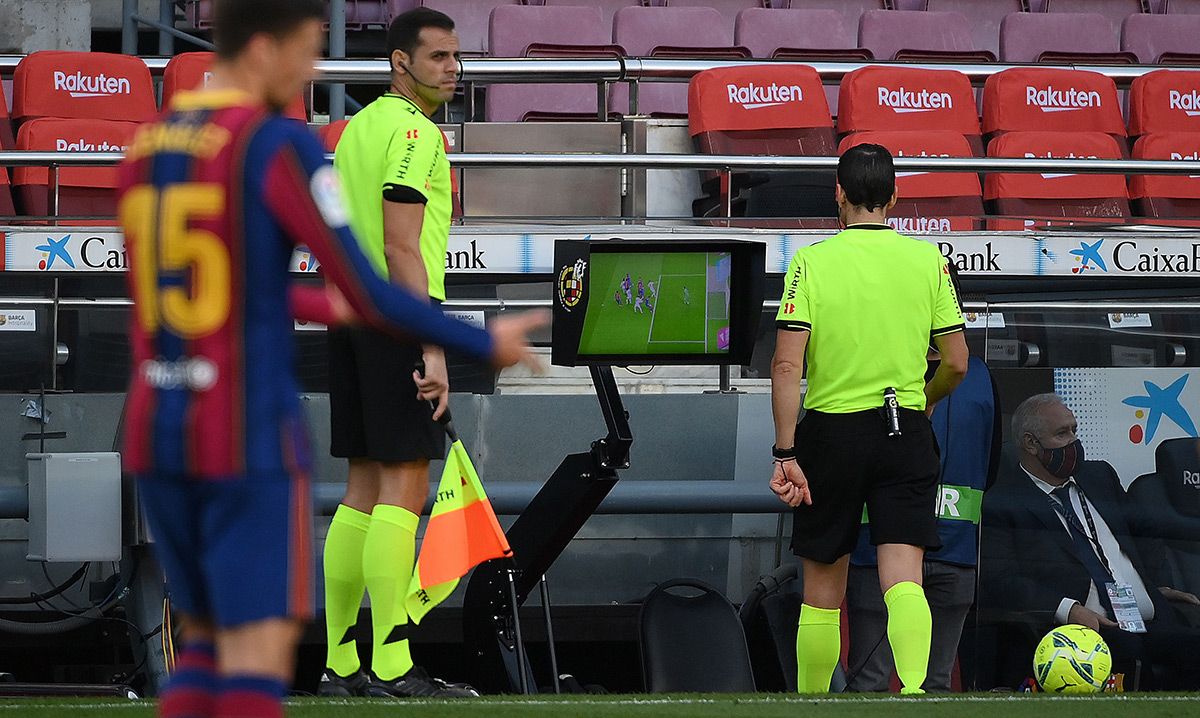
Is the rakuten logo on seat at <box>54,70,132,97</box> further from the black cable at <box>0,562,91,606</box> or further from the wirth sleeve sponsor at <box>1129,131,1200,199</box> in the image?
the wirth sleeve sponsor at <box>1129,131,1200,199</box>

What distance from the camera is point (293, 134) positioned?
1982mm

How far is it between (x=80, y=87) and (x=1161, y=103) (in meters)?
5.98

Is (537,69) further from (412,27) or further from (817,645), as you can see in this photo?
(817,645)

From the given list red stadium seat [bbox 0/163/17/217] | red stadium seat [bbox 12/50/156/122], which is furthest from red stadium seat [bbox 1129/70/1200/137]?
red stadium seat [bbox 0/163/17/217]

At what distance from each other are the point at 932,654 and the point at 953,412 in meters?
0.88

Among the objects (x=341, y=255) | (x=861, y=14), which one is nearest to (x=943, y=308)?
(x=341, y=255)

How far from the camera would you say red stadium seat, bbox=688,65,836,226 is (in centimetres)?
757

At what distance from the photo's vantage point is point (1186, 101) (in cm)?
827

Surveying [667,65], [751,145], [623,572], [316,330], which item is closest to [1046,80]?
[751,145]

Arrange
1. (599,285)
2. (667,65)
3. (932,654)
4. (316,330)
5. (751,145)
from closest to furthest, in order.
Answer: (599,285) < (932,654) < (316,330) < (667,65) < (751,145)

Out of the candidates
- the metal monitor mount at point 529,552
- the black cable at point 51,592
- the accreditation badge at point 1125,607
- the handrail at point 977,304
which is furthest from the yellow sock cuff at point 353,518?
the accreditation badge at point 1125,607

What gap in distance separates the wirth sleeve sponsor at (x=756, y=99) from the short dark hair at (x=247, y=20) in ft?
18.4

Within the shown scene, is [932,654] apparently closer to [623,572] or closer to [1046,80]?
[623,572]

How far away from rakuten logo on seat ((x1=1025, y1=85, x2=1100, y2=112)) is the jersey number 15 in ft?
22.6
